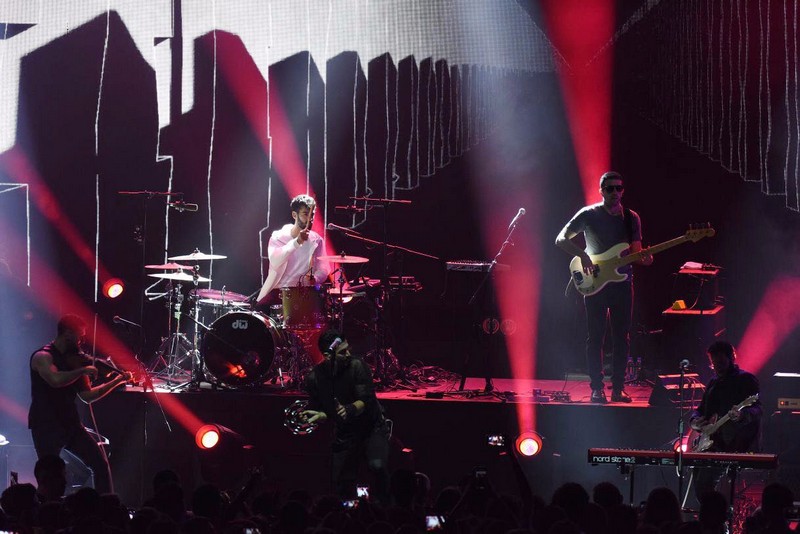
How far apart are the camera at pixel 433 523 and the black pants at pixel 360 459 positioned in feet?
10.1

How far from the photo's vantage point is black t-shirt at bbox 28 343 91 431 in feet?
29.1

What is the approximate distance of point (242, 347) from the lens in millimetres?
11164

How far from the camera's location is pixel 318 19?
13.2 m

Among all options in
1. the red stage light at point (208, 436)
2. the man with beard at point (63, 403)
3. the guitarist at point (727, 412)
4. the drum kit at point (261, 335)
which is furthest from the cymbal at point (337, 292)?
the guitarist at point (727, 412)

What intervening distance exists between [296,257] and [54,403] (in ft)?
11.8

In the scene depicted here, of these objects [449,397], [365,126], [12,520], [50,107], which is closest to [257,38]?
[365,126]

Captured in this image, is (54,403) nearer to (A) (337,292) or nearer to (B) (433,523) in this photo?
(A) (337,292)

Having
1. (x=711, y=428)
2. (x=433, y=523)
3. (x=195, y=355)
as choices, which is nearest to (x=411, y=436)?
(x=195, y=355)

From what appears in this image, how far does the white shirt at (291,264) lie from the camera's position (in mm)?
11602

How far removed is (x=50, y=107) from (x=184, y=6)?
222cm

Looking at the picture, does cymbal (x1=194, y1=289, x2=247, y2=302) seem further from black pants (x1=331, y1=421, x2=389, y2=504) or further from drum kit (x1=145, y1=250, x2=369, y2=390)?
black pants (x1=331, y1=421, x2=389, y2=504)

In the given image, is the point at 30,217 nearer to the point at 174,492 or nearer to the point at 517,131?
the point at 517,131

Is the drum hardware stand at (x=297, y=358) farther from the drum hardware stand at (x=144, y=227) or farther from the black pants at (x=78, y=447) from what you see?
the black pants at (x=78, y=447)

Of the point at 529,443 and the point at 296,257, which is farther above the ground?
the point at 296,257
